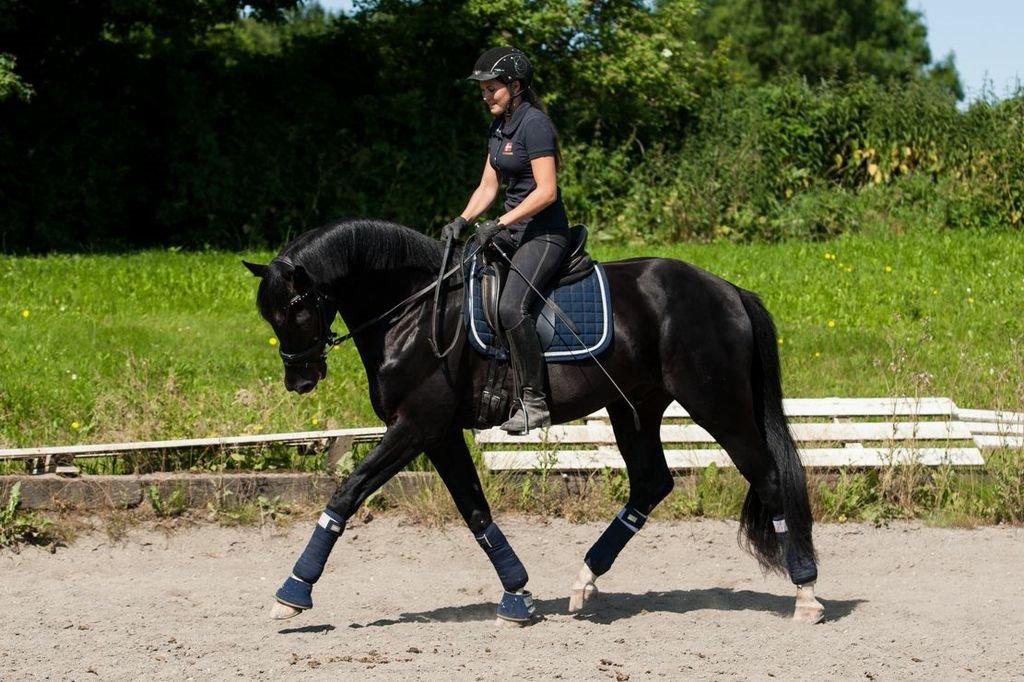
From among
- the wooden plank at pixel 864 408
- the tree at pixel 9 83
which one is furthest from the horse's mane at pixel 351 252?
the tree at pixel 9 83

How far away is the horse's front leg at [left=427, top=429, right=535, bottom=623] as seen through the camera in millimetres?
7137

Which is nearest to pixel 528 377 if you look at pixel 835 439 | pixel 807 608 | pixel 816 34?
pixel 807 608

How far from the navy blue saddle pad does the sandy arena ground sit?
1425 millimetres

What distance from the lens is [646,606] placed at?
765cm

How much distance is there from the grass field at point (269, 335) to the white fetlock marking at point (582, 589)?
3282mm

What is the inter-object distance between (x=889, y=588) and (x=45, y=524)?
5130 millimetres

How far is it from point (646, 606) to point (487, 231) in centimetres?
234

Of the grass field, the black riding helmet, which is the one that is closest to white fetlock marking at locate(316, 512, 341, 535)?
the black riding helmet

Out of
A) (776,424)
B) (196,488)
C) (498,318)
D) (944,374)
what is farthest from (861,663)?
(944,374)

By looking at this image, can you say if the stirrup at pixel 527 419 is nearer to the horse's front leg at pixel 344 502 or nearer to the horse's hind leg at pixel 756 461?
the horse's front leg at pixel 344 502

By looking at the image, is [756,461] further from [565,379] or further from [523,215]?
[523,215]

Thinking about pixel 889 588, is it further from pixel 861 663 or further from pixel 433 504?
pixel 433 504

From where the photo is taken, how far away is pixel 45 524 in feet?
28.1

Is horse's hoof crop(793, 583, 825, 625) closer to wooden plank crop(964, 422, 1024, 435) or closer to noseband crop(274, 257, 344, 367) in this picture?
noseband crop(274, 257, 344, 367)
